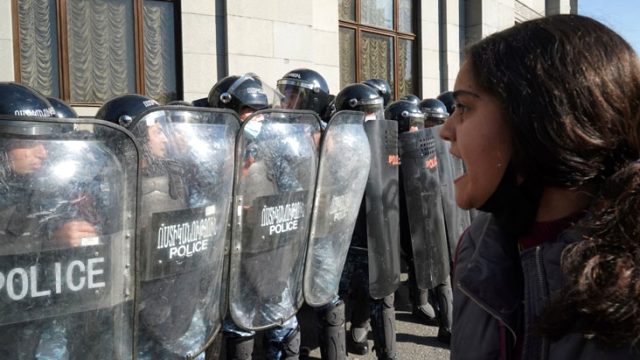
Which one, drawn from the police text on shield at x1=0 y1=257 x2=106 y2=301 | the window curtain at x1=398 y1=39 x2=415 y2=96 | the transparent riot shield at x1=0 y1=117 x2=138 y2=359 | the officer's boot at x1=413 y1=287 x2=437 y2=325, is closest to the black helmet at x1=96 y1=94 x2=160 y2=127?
the transparent riot shield at x1=0 y1=117 x2=138 y2=359

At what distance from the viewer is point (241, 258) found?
2.61m

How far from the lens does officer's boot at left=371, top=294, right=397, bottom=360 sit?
3.82 m

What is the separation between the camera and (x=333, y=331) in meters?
3.63

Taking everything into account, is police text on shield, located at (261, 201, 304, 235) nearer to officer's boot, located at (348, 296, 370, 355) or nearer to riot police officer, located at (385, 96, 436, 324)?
riot police officer, located at (385, 96, 436, 324)

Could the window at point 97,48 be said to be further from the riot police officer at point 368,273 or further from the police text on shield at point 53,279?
the police text on shield at point 53,279

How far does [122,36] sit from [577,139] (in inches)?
255

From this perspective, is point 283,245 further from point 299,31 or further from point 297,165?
point 299,31

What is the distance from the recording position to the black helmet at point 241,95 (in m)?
3.94

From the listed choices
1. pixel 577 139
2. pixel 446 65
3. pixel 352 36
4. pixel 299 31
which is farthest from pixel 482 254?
pixel 446 65

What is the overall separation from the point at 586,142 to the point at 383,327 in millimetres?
3031

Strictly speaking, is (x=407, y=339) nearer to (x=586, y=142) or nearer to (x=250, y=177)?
(x=250, y=177)

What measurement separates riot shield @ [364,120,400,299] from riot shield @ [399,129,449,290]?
1.08 feet

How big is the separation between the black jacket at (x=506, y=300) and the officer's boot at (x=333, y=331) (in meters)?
2.40

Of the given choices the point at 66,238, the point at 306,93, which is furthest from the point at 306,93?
the point at 66,238
